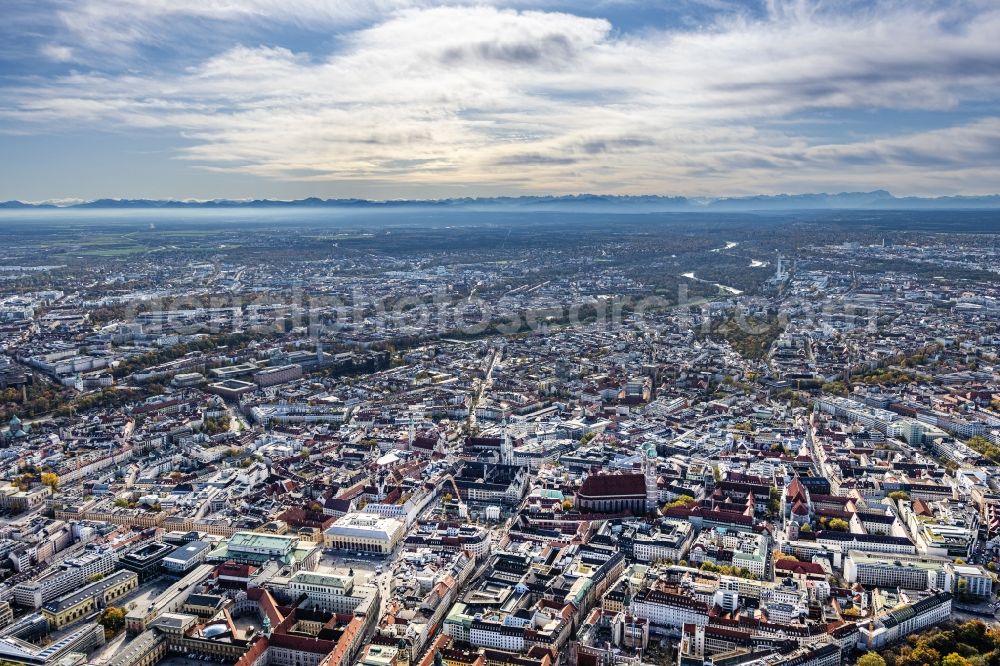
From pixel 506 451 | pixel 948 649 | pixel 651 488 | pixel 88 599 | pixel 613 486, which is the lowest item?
pixel 948 649

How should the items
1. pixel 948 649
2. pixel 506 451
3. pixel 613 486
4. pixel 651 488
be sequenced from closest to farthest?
pixel 948 649 < pixel 613 486 < pixel 651 488 < pixel 506 451

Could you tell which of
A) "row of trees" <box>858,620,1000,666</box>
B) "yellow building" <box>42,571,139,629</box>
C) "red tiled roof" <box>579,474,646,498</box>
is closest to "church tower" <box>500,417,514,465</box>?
"red tiled roof" <box>579,474,646,498</box>

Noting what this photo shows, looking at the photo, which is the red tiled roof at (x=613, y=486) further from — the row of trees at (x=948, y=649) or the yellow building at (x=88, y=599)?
the yellow building at (x=88, y=599)

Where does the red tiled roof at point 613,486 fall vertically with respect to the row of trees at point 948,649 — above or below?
above

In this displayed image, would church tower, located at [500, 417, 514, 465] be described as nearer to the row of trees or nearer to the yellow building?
the yellow building

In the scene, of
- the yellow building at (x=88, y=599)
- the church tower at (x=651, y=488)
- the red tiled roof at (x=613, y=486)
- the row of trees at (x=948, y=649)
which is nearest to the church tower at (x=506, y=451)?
the red tiled roof at (x=613, y=486)

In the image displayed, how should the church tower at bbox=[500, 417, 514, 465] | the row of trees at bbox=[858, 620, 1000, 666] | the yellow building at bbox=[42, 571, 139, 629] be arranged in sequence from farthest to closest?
1. the church tower at bbox=[500, 417, 514, 465]
2. the yellow building at bbox=[42, 571, 139, 629]
3. the row of trees at bbox=[858, 620, 1000, 666]

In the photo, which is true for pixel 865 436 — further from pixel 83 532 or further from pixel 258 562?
pixel 83 532

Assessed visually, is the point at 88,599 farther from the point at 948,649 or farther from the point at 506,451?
the point at 948,649

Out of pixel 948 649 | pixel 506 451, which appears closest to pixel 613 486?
pixel 506 451

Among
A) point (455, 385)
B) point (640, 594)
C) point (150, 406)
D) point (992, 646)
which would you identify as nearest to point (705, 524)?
point (640, 594)

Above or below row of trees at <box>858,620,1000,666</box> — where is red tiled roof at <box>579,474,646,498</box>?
above
